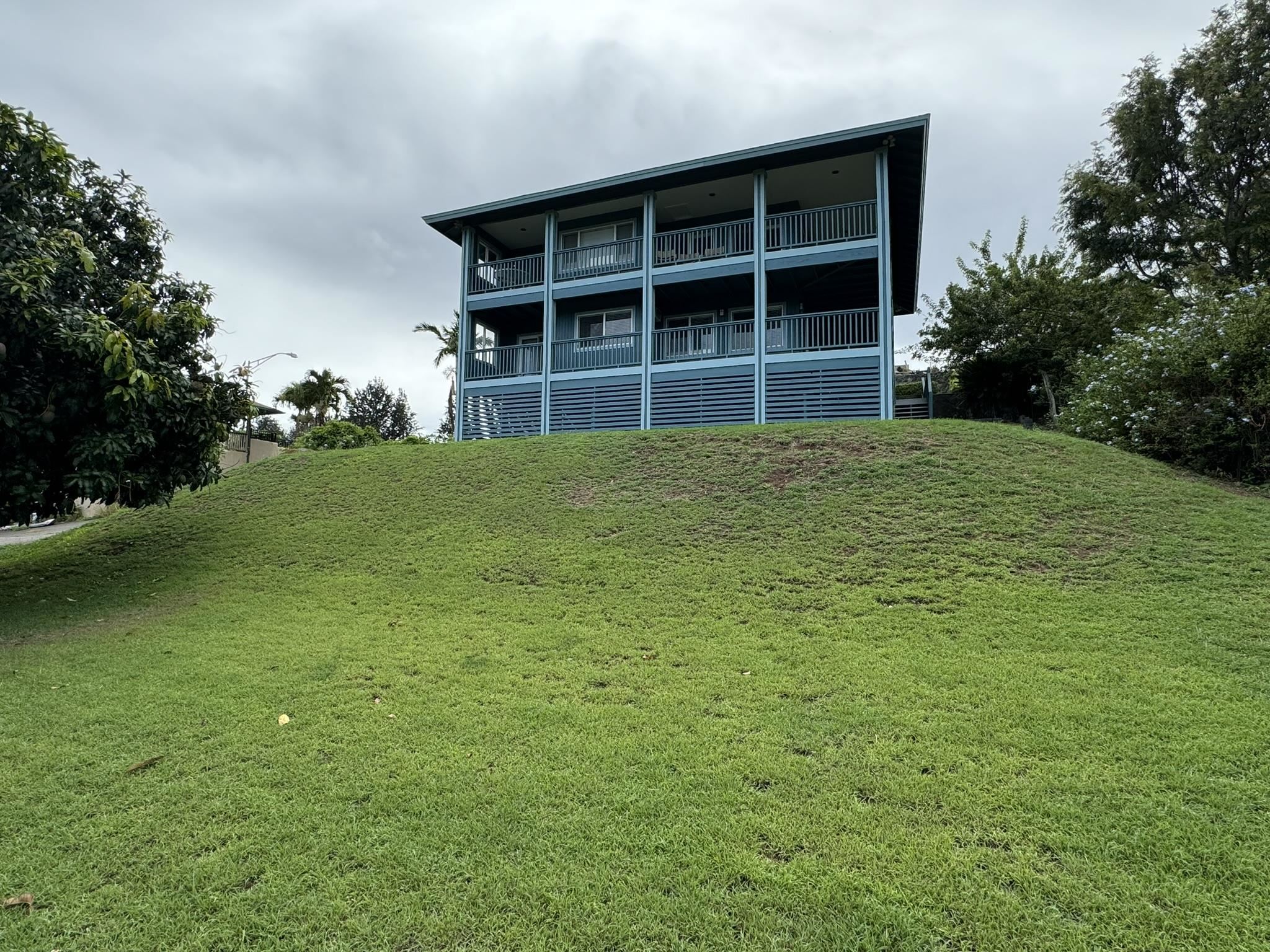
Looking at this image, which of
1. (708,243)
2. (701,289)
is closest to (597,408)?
(701,289)

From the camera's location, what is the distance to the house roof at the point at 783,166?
14.4m

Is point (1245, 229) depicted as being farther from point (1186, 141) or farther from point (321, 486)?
point (321, 486)

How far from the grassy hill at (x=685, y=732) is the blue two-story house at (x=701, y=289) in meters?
6.59

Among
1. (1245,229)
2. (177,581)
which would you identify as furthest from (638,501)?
(1245,229)

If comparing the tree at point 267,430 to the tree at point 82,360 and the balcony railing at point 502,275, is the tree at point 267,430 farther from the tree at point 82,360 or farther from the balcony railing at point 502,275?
the tree at point 82,360

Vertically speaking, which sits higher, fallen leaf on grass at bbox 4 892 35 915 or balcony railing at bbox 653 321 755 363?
balcony railing at bbox 653 321 755 363

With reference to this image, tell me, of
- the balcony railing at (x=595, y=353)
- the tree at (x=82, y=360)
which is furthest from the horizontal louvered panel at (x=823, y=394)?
the tree at (x=82, y=360)

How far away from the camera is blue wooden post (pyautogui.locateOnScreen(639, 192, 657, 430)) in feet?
51.6

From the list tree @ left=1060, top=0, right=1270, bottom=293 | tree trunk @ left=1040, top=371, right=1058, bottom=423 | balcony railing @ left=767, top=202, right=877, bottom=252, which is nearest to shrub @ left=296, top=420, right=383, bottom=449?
balcony railing @ left=767, top=202, right=877, bottom=252

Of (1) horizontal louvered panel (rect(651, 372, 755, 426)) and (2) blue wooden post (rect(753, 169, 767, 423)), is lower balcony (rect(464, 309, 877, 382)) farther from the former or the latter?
(1) horizontal louvered panel (rect(651, 372, 755, 426))

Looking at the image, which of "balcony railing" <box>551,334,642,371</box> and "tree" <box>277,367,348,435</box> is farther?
"tree" <box>277,367,348,435</box>

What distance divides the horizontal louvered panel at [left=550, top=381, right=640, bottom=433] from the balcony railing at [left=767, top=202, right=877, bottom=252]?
512 cm

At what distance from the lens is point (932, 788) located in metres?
3.29

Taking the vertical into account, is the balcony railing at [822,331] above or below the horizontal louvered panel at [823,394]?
above
